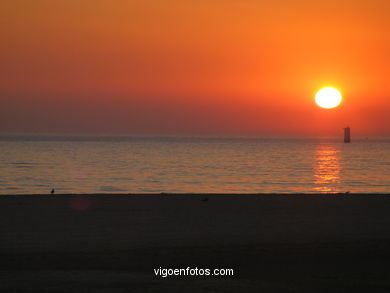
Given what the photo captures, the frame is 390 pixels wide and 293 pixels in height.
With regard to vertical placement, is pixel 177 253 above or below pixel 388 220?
below

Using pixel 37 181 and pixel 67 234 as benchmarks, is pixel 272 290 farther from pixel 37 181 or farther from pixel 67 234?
pixel 37 181

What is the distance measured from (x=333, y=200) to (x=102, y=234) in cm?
1420

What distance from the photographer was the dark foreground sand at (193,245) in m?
11.9

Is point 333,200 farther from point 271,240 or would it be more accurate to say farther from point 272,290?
point 272,290

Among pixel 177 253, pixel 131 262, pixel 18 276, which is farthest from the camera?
pixel 177 253

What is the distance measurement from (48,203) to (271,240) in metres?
12.7

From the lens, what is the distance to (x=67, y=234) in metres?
18.4

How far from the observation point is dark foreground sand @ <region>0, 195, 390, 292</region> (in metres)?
11.9

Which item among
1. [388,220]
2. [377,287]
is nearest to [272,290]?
[377,287]

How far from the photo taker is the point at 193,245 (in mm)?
16547

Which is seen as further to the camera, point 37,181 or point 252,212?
point 37,181

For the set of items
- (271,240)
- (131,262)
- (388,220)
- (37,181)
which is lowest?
(131,262)

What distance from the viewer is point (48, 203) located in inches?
1069

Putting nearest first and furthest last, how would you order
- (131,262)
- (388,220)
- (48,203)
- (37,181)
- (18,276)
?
(18,276) < (131,262) < (388,220) < (48,203) < (37,181)
